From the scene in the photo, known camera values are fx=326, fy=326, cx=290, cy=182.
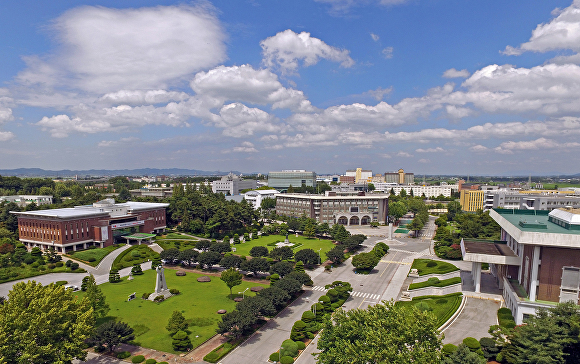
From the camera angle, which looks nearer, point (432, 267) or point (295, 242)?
point (432, 267)

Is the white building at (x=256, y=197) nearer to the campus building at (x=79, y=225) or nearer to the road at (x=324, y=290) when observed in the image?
the campus building at (x=79, y=225)

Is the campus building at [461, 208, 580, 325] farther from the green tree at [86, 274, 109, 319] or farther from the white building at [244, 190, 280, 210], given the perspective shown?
the white building at [244, 190, 280, 210]

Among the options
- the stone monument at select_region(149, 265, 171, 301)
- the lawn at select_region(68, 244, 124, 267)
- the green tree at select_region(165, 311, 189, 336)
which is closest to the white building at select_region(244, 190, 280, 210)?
the lawn at select_region(68, 244, 124, 267)

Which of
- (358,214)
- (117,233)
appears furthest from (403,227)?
(117,233)

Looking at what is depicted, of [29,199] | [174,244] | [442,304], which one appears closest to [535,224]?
[442,304]

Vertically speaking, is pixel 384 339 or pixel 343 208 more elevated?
pixel 384 339

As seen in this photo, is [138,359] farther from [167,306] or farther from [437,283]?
[437,283]
